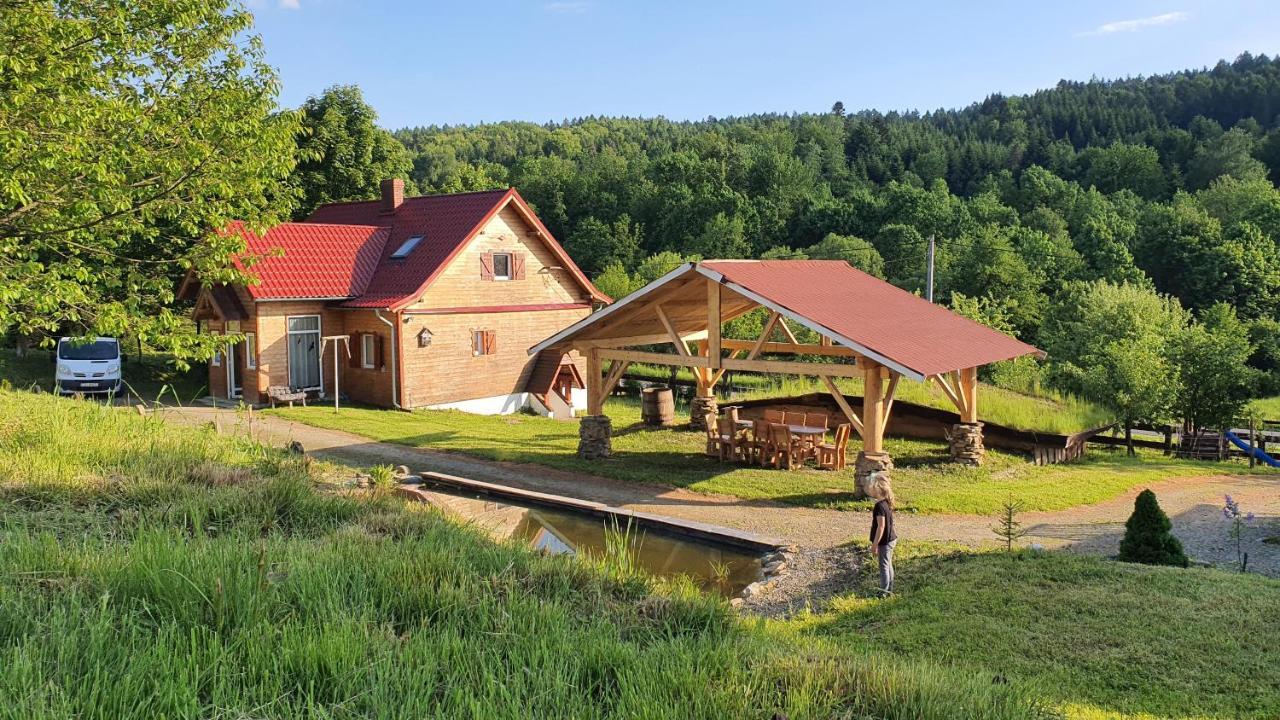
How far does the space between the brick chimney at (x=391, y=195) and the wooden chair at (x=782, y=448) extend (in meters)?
16.9

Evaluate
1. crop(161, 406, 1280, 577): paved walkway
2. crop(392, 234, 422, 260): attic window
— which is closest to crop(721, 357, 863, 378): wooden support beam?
crop(161, 406, 1280, 577): paved walkway

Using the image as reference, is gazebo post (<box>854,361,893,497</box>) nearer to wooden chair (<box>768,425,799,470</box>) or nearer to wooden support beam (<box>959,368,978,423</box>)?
wooden chair (<box>768,425,799,470</box>)

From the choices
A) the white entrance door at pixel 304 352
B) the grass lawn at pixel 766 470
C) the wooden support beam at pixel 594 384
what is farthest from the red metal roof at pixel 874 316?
the white entrance door at pixel 304 352

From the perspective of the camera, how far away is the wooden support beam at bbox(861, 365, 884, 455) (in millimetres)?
14336

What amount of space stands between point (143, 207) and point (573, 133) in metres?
113

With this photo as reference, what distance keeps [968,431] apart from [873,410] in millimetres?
4047

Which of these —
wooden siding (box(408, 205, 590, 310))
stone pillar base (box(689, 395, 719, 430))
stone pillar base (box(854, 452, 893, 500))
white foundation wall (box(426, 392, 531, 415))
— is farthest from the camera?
white foundation wall (box(426, 392, 531, 415))

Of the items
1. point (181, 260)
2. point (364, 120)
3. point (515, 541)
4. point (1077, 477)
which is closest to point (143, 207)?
point (181, 260)

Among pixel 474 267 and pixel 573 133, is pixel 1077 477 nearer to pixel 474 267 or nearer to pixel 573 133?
pixel 474 267

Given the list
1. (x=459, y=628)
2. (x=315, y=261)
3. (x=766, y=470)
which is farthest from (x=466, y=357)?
(x=459, y=628)

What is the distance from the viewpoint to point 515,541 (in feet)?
24.9

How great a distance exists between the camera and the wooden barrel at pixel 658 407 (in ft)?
71.5

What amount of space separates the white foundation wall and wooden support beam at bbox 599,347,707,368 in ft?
28.0

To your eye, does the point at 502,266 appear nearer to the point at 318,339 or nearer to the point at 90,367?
the point at 318,339
